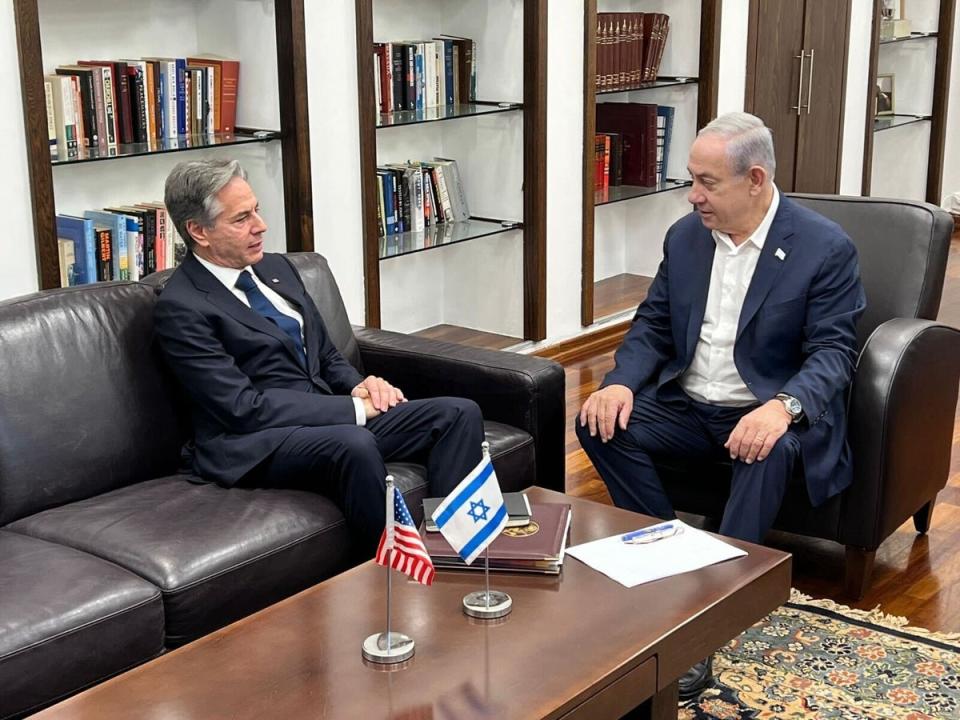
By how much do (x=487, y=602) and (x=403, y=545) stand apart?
244 mm

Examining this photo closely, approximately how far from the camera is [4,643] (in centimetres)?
210

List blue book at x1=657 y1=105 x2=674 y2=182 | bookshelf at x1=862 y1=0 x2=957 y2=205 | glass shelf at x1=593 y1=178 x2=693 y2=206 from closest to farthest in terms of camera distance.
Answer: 1. glass shelf at x1=593 y1=178 x2=693 y2=206
2. blue book at x1=657 y1=105 x2=674 y2=182
3. bookshelf at x1=862 y1=0 x2=957 y2=205

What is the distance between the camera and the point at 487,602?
6.82ft

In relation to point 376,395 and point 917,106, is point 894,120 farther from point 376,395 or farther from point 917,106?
point 376,395

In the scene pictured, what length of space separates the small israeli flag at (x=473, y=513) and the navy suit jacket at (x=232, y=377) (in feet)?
2.88

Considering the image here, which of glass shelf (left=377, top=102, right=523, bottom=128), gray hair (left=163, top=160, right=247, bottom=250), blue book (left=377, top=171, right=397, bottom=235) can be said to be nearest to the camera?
gray hair (left=163, top=160, right=247, bottom=250)

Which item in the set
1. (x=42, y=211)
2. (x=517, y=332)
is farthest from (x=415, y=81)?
(x=42, y=211)

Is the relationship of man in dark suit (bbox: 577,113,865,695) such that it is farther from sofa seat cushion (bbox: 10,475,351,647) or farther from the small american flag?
the small american flag

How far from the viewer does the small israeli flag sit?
1.97 m

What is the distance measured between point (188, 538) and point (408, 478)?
0.57 metres

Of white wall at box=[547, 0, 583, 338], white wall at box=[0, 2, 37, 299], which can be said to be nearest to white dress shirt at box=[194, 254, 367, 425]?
white wall at box=[0, 2, 37, 299]

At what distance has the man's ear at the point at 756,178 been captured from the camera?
2983mm

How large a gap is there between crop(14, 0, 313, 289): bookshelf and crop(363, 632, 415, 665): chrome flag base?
6.86 feet

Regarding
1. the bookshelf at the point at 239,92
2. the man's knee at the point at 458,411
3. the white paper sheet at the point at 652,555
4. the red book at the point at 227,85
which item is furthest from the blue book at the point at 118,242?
the white paper sheet at the point at 652,555
